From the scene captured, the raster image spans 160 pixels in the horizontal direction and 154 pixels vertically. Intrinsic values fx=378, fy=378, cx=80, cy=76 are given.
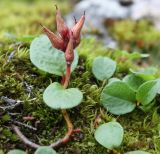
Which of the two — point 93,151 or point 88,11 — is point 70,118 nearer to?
point 93,151

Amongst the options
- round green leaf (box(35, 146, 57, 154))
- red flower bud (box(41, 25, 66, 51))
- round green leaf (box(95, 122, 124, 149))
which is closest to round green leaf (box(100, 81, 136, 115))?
round green leaf (box(95, 122, 124, 149))

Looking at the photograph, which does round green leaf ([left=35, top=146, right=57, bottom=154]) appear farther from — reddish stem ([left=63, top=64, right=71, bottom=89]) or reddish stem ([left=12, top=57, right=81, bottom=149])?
reddish stem ([left=63, top=64, right=71, bottom=89])

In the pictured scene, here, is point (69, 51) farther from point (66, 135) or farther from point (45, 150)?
point (45, 150)

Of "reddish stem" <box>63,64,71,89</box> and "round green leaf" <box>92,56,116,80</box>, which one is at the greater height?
"reddish stem" <box>63,64,71,89</box>

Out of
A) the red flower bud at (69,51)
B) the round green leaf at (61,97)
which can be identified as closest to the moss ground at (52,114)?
the round green leaf at (61,97)

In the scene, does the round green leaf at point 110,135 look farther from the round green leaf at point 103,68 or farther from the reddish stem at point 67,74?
the round green leaf at point 103,68

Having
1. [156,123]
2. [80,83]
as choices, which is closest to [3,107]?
[80,83]

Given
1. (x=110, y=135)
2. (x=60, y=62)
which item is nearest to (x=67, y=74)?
(x=60, y=62)
